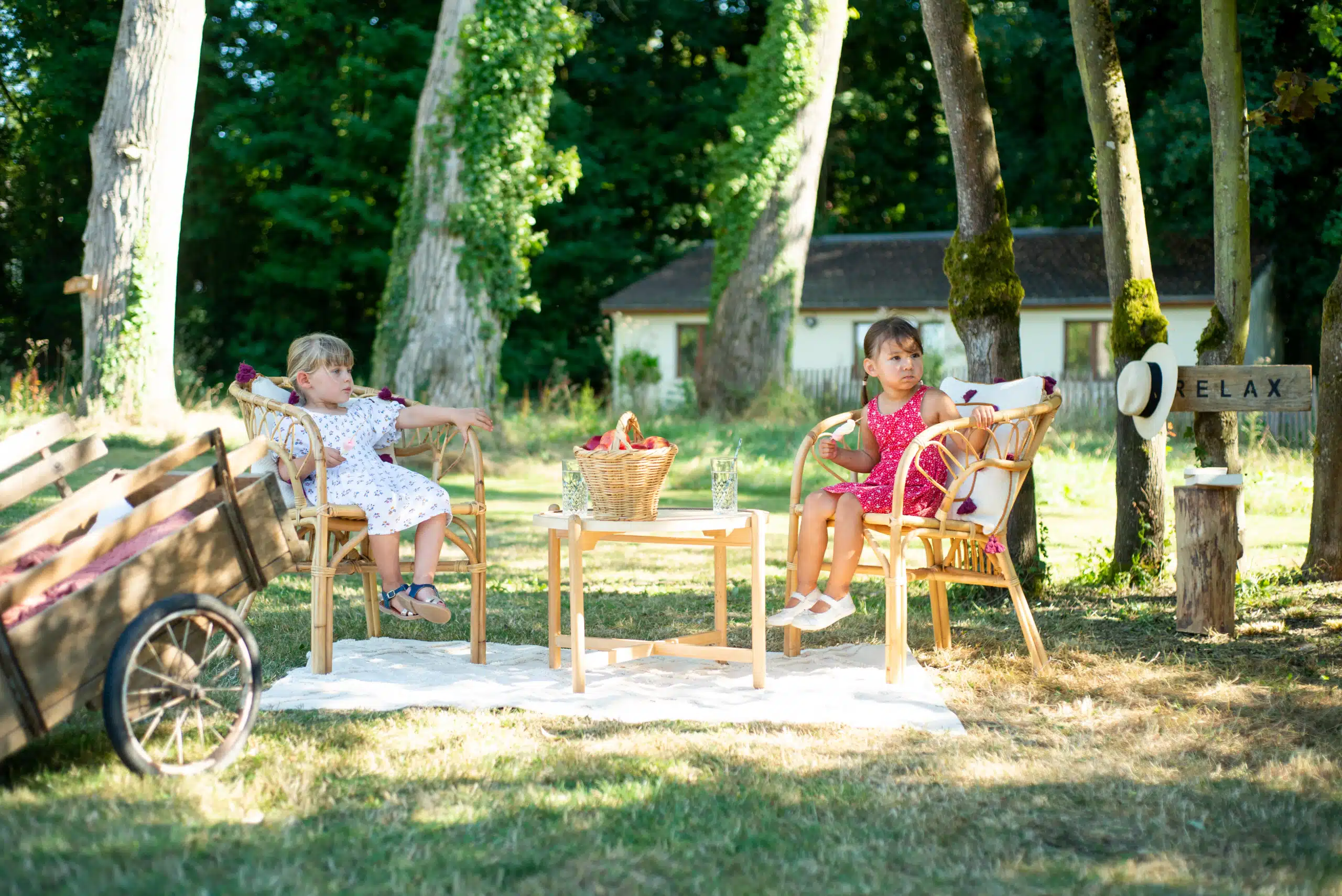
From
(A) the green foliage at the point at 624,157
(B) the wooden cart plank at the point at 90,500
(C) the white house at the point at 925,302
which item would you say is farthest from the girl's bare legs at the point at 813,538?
(A) the green foliage at the point at 624,157

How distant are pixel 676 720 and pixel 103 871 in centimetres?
180

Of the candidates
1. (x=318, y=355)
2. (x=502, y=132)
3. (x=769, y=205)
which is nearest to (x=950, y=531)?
(x=318, y=355)

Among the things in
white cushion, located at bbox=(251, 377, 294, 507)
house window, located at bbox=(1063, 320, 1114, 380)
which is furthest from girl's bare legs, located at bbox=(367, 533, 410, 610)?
house window, located at bbox=(1063, 320, 1114, 380)

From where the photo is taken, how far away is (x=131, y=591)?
10.4ft

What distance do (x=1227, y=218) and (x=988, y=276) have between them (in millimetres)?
1139

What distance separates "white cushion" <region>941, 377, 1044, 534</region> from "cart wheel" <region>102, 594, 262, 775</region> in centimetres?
258

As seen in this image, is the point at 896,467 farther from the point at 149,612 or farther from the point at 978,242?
the point at 149,612

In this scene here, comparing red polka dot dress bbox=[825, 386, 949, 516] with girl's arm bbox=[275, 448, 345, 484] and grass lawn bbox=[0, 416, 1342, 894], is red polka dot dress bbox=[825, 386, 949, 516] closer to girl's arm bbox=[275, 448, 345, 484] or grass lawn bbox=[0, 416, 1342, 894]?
grass lawn bbox=[0, 416, 1342, 894]

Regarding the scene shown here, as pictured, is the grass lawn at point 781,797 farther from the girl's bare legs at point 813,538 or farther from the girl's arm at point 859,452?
the girl's arm at point 859,452

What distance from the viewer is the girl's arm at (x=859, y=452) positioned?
4957 millimetres

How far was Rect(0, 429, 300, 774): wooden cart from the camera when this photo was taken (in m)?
2.94

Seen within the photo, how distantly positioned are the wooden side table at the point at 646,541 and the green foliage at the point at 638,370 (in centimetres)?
1747

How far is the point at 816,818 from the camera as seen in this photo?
3020mm

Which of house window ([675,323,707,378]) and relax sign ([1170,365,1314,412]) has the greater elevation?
house window ([675,323,707,378])
